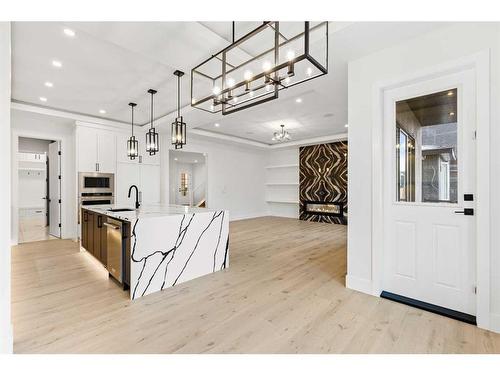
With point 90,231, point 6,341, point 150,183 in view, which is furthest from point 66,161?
point 6,341

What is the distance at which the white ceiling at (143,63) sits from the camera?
2266mm

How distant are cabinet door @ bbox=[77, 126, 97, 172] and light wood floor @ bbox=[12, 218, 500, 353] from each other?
8.28 feet

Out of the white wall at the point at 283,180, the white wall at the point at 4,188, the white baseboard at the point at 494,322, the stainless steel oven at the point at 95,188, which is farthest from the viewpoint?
the white wall at the point at 283,180

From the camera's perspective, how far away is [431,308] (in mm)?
2271

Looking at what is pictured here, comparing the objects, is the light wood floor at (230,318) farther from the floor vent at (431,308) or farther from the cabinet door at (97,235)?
the cabinet door at (97,235)

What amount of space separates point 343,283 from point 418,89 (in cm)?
228

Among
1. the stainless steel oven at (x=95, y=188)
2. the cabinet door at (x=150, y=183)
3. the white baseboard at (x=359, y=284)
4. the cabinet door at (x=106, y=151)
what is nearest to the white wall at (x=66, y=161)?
the stainless steel oven at (x=95, y=188)

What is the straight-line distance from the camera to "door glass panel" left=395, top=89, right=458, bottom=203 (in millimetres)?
2285

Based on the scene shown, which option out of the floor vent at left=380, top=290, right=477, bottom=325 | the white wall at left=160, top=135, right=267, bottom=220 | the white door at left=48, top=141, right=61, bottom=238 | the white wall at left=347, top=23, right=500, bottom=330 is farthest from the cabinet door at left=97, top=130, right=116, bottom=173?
the floor vent at left=380, top=290, right=477, bottom=325

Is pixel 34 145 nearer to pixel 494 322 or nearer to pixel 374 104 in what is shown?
pixel 374 104

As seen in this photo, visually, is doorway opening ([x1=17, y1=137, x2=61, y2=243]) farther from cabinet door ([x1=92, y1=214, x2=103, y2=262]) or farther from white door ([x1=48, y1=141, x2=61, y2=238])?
cabinet door ([x1=92, y1=214, x2=103, y2=262])

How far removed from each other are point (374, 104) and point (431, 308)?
6.88 feet

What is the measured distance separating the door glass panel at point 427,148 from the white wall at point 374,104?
30 cm

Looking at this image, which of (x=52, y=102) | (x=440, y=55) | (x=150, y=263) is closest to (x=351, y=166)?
(x=440, y=55)
